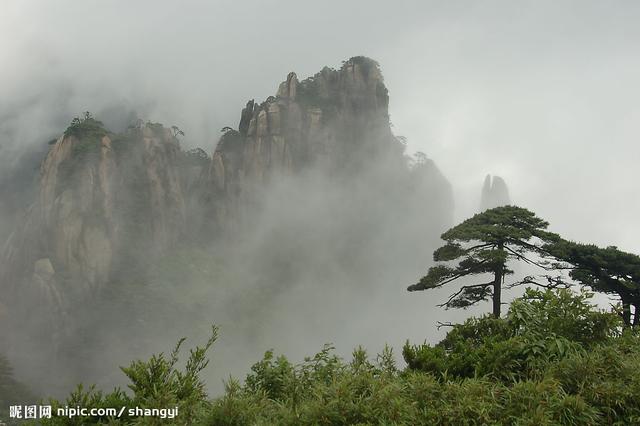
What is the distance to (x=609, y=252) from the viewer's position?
20188mm

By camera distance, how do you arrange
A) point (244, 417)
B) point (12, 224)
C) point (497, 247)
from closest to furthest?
1. point (244, 417)
2. point (497, 247)
3. point (12, 224)

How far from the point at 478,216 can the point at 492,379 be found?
1558 cm

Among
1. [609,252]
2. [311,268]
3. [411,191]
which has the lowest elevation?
[609,252]

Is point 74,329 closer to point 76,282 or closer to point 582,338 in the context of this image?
point 76,282

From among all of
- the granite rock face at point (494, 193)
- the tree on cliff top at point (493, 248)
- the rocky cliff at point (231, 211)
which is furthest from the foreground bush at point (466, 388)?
the granite rock face at point (494, 193)

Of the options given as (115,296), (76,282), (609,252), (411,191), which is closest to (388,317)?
(411,191)

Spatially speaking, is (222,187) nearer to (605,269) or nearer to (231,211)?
(231,211)

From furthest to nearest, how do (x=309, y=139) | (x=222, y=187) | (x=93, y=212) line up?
(x=309, y=139), (x=222, y=187), (x=93, y=212)

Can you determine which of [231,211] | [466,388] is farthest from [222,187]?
[466,388]

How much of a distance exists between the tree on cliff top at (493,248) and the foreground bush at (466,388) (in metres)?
10.9

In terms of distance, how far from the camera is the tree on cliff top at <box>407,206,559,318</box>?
20.9 metres

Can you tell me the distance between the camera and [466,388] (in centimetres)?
672

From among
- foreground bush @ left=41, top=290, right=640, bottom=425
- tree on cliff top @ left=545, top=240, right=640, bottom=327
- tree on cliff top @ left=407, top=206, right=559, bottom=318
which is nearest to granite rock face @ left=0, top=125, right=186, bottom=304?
tree on cliff top @ left=407, top=206, right=559, bottom=318

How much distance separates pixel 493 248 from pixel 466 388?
16.3 meters
